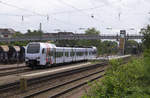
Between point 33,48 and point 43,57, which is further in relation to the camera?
point 33,48

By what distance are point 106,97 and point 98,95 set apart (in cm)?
36

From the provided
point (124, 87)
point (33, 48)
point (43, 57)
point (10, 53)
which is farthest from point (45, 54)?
point (124, 87)

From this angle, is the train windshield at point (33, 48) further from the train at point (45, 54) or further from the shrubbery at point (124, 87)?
the shrubbery at point (124, 87)

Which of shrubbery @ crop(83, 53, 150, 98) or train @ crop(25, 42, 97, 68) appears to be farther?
train @ crop(25, 42, 97, 68)

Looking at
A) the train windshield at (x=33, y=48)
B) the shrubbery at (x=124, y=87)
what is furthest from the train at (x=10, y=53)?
the shrubbery at (x=124, y=87)

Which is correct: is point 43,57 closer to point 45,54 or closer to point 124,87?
point 45,54

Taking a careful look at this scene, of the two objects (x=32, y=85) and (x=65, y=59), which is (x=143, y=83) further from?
(x=65, y=59)

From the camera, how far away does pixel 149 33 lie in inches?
538

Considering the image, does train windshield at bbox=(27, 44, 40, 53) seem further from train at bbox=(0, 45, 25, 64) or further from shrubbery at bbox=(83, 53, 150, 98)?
shrubbery at bbox=(83, 53, 150, 98)

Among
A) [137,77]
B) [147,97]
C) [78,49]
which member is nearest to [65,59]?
[78,49]

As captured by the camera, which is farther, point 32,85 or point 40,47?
point 40,47

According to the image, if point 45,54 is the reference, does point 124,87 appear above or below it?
below

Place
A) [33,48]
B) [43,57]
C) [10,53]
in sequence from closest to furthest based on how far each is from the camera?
[43,57] < [33,48] < [10,53]

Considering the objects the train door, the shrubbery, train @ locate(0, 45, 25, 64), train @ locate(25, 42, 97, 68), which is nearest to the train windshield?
train @ locate(25, 42, 97, 68)
